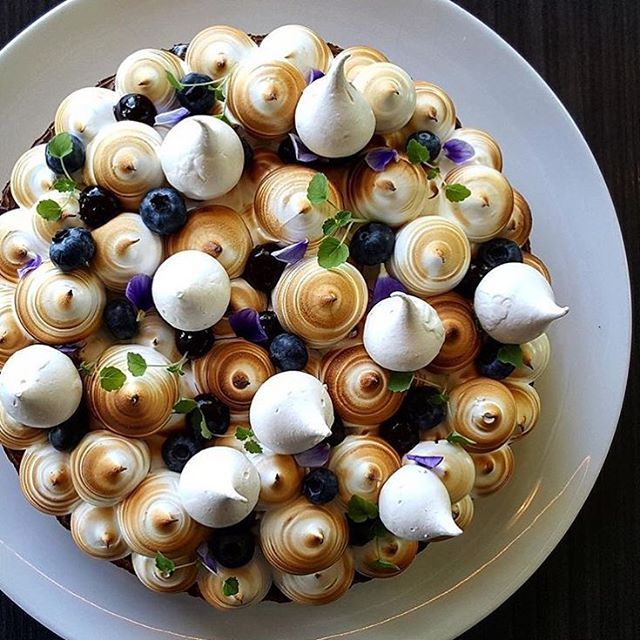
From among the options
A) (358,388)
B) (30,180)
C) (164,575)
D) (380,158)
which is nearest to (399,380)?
(358,388)

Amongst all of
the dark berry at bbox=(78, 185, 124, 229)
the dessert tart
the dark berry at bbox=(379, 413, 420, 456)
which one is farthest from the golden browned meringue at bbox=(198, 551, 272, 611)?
the dark berry at bbox=(78, 185, 124, 229)

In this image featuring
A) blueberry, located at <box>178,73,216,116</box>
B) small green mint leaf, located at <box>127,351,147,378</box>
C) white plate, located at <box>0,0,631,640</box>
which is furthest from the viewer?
white plate, located at <box>0,0,631,640</box>

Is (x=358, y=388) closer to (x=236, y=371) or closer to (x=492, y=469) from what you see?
(x=236, y=371)

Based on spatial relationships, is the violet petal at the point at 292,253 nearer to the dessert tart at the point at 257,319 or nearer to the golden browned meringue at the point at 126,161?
the dessert tart at the point at 257,319

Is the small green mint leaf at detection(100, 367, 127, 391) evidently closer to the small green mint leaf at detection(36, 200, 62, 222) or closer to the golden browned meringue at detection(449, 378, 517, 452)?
the small green mint leaf at detection(36, 200, 62, 222)

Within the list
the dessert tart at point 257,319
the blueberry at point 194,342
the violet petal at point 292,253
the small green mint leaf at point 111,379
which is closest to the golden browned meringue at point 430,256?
the dessert tart at point 257,319

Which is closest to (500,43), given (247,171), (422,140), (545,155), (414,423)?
(545,155)
